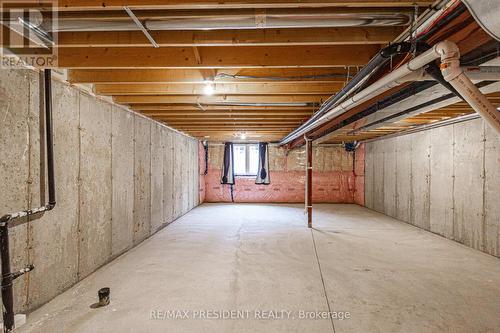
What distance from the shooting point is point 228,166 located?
28.0 ft

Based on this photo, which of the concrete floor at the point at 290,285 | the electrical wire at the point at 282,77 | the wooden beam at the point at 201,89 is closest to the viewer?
the concrete floor at the point at 290,285

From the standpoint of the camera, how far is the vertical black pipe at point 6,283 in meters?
1.75

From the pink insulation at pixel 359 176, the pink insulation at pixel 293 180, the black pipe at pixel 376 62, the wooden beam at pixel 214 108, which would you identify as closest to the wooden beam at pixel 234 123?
the wooden beam at pixel 214 108

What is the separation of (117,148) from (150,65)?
1615mm

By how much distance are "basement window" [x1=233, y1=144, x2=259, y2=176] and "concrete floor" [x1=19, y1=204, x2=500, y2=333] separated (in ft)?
15.2

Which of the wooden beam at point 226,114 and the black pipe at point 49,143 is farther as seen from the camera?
the wooden beam at point 226,114

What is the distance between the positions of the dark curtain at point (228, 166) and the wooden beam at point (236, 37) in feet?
21.9

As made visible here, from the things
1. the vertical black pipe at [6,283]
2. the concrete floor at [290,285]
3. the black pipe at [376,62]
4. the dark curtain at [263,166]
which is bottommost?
the concrete floor at [290,285]

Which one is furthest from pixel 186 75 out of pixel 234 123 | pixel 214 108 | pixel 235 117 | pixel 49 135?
pixel 234 123

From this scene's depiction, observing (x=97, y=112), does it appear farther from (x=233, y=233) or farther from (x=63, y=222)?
(x=233, y=233)

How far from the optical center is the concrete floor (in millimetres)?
1943

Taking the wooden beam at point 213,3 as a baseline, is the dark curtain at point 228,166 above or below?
below

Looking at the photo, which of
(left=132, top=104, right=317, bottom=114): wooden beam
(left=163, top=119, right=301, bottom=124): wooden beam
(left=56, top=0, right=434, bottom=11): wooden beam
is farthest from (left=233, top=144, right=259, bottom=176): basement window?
(left=56, top=0, right=434, bottom=11): wooden beam

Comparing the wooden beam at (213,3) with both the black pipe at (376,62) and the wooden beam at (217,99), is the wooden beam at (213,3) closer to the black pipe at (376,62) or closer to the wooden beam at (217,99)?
the black pipe at (376,62)
